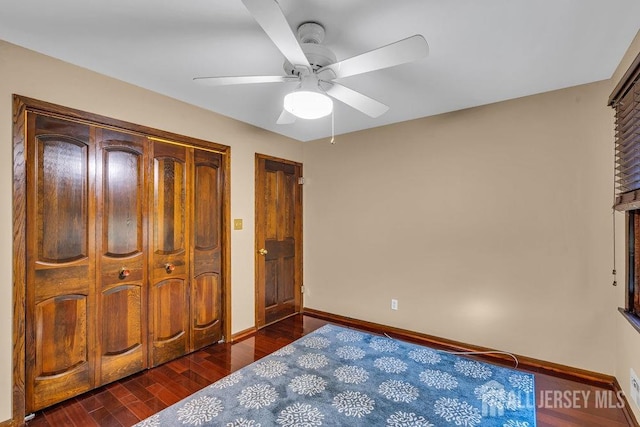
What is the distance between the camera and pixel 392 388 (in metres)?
2.27

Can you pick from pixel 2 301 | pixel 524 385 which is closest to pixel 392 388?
pixel 524 385

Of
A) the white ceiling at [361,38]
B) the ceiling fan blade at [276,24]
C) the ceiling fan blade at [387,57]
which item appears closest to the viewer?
the ceiling fan blade at [276,24]

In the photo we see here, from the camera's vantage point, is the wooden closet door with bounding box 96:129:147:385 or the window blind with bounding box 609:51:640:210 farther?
the wooden closet door with bounding box 96:129:147:385

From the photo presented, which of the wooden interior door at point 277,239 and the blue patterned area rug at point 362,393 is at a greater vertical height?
the wooden interior door at point 277,239

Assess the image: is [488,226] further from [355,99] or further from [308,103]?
[308,103]

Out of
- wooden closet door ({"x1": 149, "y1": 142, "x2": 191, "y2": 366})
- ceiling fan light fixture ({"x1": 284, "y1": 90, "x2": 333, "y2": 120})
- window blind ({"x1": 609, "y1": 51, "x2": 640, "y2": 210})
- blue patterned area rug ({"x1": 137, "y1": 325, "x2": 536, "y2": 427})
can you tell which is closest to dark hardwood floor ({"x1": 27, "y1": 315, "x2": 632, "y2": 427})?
blue patterned area rug ({"x1": 137, "y1": 325, "x2": 536, "y2": 427})

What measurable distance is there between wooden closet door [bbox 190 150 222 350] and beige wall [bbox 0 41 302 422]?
0.55ft

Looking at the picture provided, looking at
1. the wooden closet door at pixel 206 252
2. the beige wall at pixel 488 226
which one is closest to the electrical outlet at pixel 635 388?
the beige wall at pixel 488 226

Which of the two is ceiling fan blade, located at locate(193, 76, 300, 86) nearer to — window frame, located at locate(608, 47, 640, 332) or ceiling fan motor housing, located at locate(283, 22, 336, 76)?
ceiling fan motor housing, located at locate(283, 22, 336, 76)

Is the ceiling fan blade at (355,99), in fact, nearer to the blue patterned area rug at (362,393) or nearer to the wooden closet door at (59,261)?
the wooden closet door at (59,261)

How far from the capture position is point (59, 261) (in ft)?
6.82

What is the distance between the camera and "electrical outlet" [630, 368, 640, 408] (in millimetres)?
1815

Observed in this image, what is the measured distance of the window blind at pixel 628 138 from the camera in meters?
1.74

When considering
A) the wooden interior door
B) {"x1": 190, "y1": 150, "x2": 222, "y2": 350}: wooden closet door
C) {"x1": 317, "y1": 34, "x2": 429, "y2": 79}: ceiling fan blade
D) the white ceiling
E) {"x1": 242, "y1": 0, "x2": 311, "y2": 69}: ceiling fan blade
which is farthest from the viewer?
the wooden interior door
